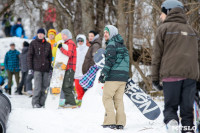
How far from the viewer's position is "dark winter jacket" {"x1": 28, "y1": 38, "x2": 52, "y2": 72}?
816 centimetres

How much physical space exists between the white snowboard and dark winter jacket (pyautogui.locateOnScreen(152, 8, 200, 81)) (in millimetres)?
4031

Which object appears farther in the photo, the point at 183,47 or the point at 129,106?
the point at 129,106

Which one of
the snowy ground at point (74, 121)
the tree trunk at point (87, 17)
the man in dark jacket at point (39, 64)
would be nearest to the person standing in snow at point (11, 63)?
the tree trunk at point (87, 17)

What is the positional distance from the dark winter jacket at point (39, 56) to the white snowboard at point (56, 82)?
479mm

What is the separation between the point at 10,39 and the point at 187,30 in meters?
17.9

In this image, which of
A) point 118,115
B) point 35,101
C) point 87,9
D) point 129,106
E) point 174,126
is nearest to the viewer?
point 174,126

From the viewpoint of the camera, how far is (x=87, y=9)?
11.7 metres

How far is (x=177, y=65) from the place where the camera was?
3.89 meters

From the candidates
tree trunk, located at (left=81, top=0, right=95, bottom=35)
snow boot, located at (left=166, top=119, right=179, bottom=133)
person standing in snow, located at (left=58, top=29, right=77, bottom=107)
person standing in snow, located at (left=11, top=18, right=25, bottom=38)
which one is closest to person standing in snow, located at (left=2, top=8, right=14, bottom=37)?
person standing in snow, located at (left=11, top=18, right=25, bottom=38)

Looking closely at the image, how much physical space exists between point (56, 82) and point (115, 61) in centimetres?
269

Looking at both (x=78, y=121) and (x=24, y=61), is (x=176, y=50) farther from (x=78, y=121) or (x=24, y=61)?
(x=24, y=61)

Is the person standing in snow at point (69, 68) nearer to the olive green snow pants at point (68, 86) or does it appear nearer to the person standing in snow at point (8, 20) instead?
the olive green snow pants at point (68, 86)

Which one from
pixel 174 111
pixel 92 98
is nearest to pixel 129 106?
pixel 92 98

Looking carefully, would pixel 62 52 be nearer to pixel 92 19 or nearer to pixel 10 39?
pixel 92 19
